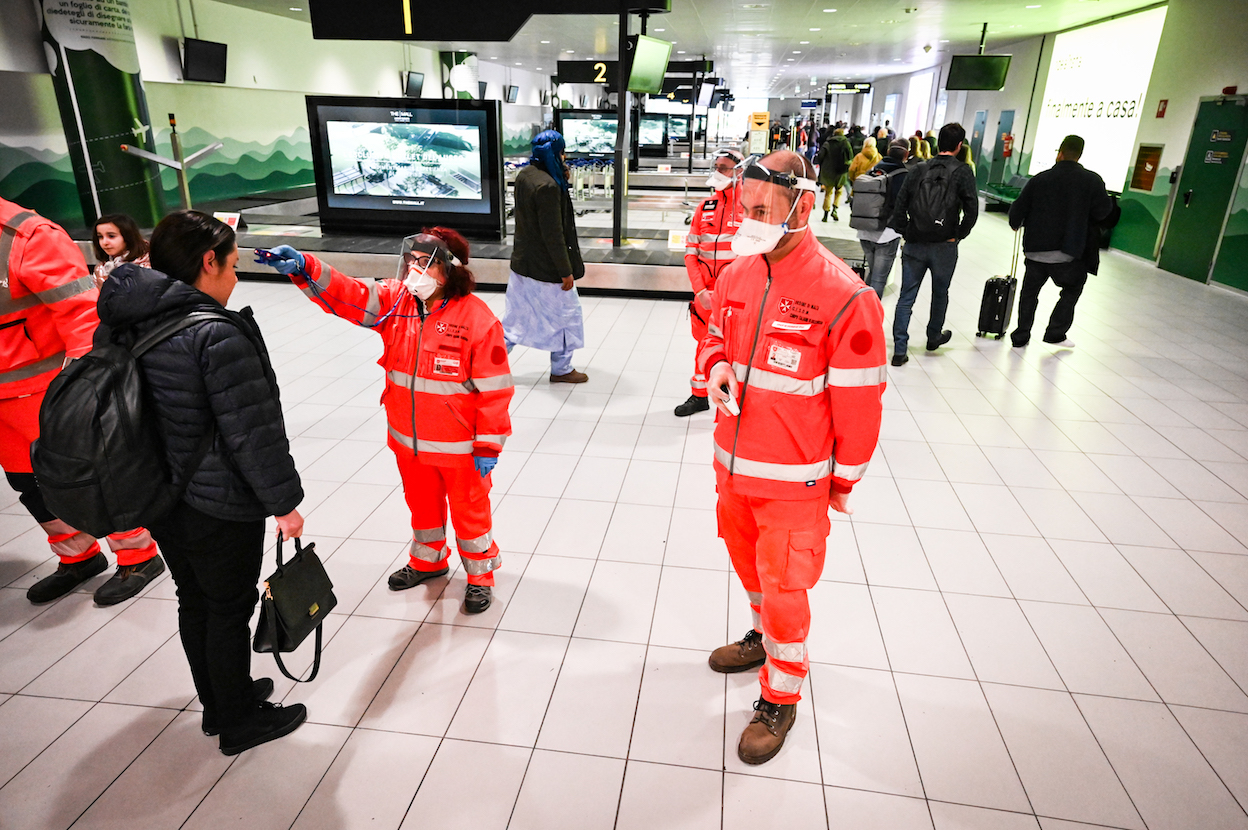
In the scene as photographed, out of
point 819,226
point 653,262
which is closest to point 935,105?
point 819,226

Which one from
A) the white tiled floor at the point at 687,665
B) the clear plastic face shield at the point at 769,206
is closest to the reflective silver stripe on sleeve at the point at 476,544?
the white tiled floor at the point at 687,665

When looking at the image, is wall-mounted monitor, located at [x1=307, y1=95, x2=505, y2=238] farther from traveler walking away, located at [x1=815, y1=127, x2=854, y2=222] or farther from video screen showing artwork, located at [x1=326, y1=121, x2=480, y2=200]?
traveler walking away, located at [x1=815, y1=127, x2=854, y2=222]

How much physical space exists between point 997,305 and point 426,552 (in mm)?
5272

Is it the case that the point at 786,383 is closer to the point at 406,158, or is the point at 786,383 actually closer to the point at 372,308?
the point at 372,308

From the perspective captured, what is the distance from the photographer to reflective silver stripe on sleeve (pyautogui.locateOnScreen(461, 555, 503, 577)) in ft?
8.40

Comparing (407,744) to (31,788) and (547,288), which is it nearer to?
(31,788)

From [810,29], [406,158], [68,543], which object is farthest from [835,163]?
[68,543]

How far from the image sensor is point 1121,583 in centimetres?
284

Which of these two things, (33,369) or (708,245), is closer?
(33,369)

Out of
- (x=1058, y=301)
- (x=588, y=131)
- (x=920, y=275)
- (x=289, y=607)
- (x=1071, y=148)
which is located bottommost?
(x=289, y=607)

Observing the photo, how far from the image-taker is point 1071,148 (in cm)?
518

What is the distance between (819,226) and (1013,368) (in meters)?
6.78

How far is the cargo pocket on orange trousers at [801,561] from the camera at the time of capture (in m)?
1.89

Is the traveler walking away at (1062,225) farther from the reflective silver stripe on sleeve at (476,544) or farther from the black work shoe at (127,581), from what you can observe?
the black work shoe at (127,581)
